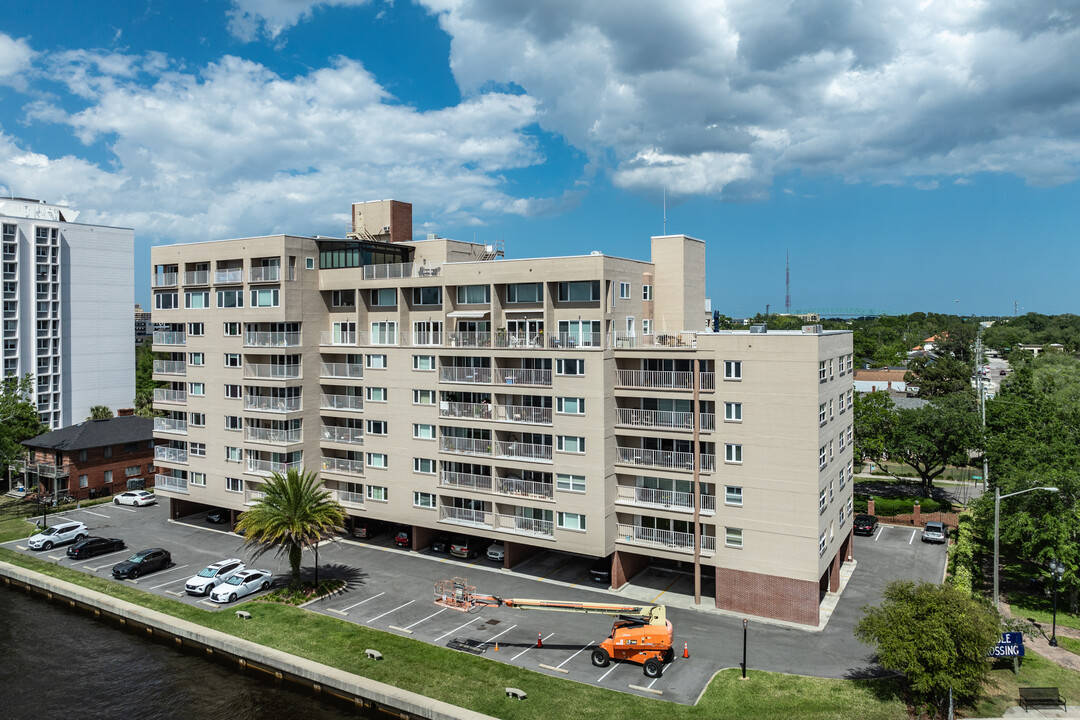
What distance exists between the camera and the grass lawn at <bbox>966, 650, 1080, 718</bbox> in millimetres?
30734

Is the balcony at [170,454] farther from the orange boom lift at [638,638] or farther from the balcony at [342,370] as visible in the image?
the orange boom lift at [638,638]

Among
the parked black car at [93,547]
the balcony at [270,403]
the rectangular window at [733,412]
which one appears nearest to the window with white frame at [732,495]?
the rectangular window at [733,412]

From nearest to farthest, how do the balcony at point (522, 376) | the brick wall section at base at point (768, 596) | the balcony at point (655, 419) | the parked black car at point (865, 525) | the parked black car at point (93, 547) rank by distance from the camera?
1. the brick wall section at base at point (768, 596)
2. the balcony at point (655, 419)
3. the balcony at point (522, 376)
4. the parked black car at point (93, 547)
5. the parked black car at point (865, 525)

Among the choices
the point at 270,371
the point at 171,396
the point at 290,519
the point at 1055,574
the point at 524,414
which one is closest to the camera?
the point at 1055,574

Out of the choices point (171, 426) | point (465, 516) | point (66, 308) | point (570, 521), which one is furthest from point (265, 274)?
point (66, 308)

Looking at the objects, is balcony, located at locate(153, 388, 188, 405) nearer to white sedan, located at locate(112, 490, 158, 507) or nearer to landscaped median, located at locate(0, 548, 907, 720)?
white sedan, located at locate(112, 490, 158, 507)

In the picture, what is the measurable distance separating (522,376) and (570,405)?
13.3ft

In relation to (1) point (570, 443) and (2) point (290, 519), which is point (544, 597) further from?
(2) point (290, 519)

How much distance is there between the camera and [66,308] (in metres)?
96.6

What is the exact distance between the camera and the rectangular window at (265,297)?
5338 centimetres

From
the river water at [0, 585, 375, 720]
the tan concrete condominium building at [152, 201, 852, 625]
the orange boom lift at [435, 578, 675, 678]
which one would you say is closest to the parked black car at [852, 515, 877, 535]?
the tan concrete condominium building at [152, 201, 852, 625]

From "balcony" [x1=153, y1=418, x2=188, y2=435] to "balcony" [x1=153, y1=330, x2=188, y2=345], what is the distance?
669cm

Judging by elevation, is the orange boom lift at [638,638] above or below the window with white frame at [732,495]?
below

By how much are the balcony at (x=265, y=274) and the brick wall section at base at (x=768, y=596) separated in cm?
3785
